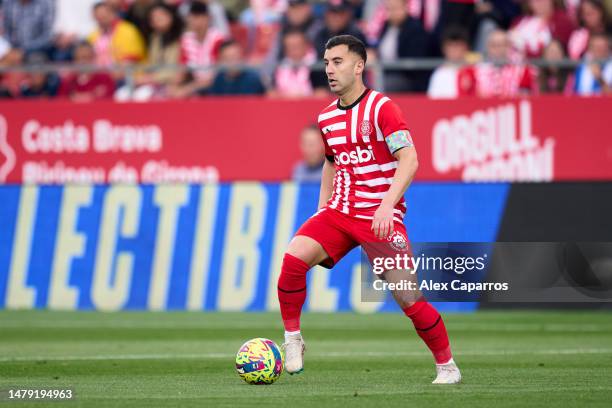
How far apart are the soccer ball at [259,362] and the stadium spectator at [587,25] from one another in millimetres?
10950

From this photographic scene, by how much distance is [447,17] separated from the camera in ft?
61.8

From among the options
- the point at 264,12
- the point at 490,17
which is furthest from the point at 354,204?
the point at 264,12

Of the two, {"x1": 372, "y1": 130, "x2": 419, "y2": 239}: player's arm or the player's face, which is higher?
the player's face

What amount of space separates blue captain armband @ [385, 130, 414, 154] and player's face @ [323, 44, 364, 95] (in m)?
0.55

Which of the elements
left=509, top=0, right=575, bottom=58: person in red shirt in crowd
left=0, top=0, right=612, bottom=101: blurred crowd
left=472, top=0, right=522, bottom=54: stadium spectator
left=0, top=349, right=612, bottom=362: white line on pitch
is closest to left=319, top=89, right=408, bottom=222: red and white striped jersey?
left=0, top=349, right=612, bottom=362: white line on pitch

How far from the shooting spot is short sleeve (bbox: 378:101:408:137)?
8648 mm

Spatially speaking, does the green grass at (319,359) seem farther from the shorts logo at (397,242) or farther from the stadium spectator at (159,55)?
the stadium spectator at (159,55)

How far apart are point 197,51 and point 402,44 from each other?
317 centimetres

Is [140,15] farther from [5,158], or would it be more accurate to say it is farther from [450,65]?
[450,65]

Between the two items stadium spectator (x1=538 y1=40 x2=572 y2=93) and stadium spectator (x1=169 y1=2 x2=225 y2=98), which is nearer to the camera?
stadium spectator (x1=538 y1=40 x2=572 y2=93)

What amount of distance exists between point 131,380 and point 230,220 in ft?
24.5

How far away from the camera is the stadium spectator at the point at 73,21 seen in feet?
73.3

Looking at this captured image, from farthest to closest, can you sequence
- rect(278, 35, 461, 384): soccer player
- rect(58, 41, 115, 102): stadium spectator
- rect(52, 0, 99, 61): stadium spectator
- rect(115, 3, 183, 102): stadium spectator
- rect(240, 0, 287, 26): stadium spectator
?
rect(52, 0, 99, 61): stadium spectator < rect(240, 0, 287, 26): stadium spectator < rect(58, 41, 115, 102): stadium spectator < rect(115, 3, 183, 102): stadium spectator < rect(278, 35, 461, 384): soccer player

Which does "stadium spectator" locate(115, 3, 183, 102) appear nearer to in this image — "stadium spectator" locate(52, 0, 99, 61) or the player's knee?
"stadium spectator" locate(52, 0, 99, 61)
